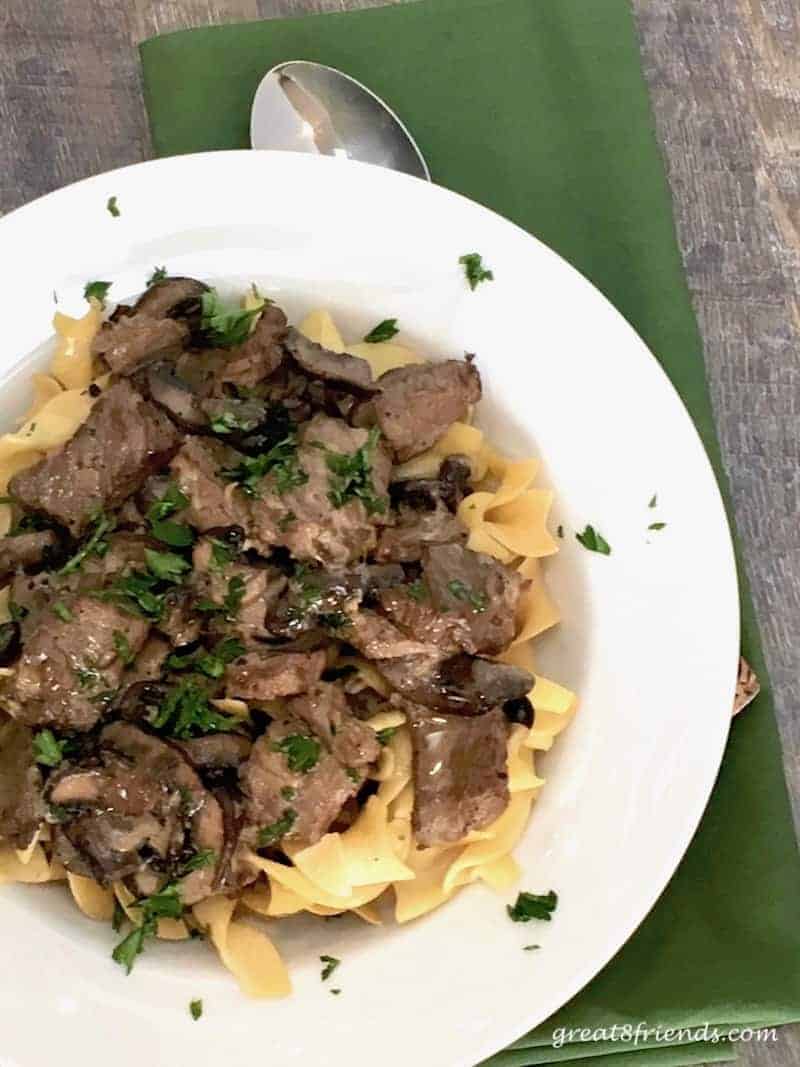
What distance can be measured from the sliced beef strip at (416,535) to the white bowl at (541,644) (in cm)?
27

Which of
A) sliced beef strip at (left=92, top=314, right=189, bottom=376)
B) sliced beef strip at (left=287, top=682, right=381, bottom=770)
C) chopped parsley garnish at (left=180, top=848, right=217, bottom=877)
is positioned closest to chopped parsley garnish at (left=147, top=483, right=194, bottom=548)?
sliced beef strip at (left=92, top=314, right=189, bottom=376)

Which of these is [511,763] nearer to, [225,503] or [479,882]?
[479,882]

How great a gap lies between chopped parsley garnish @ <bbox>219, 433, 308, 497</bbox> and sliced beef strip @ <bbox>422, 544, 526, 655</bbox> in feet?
1.18

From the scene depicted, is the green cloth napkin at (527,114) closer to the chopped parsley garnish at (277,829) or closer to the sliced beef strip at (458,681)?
the sliced beef strip at (458,681)

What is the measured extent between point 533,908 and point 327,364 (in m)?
1.35

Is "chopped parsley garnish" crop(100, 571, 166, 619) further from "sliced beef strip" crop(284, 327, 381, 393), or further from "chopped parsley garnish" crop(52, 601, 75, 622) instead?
"sliced beef strip" crop(284, 327, 381, 393)

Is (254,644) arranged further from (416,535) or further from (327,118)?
(327,118)

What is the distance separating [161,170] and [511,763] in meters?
1.61

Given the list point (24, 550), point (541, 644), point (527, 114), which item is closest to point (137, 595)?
point (24, 550)

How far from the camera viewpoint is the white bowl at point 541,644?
92.9 inches

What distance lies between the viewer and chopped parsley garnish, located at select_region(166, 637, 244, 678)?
250 cm

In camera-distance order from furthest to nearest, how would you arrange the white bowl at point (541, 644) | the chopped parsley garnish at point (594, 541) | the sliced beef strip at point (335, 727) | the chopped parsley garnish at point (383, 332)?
the chopped parsley garnish at point (383, 332) → the chopped parsley garnish at point (594, 541) → the sliced beef strip at point (335, 727) → the white bowl at point (541, 644)

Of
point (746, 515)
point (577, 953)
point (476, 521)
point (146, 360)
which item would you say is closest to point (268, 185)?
point (146, 360)

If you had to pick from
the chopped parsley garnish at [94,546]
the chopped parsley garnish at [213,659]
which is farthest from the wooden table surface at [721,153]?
the chopped parsley garnish at [213,659]
